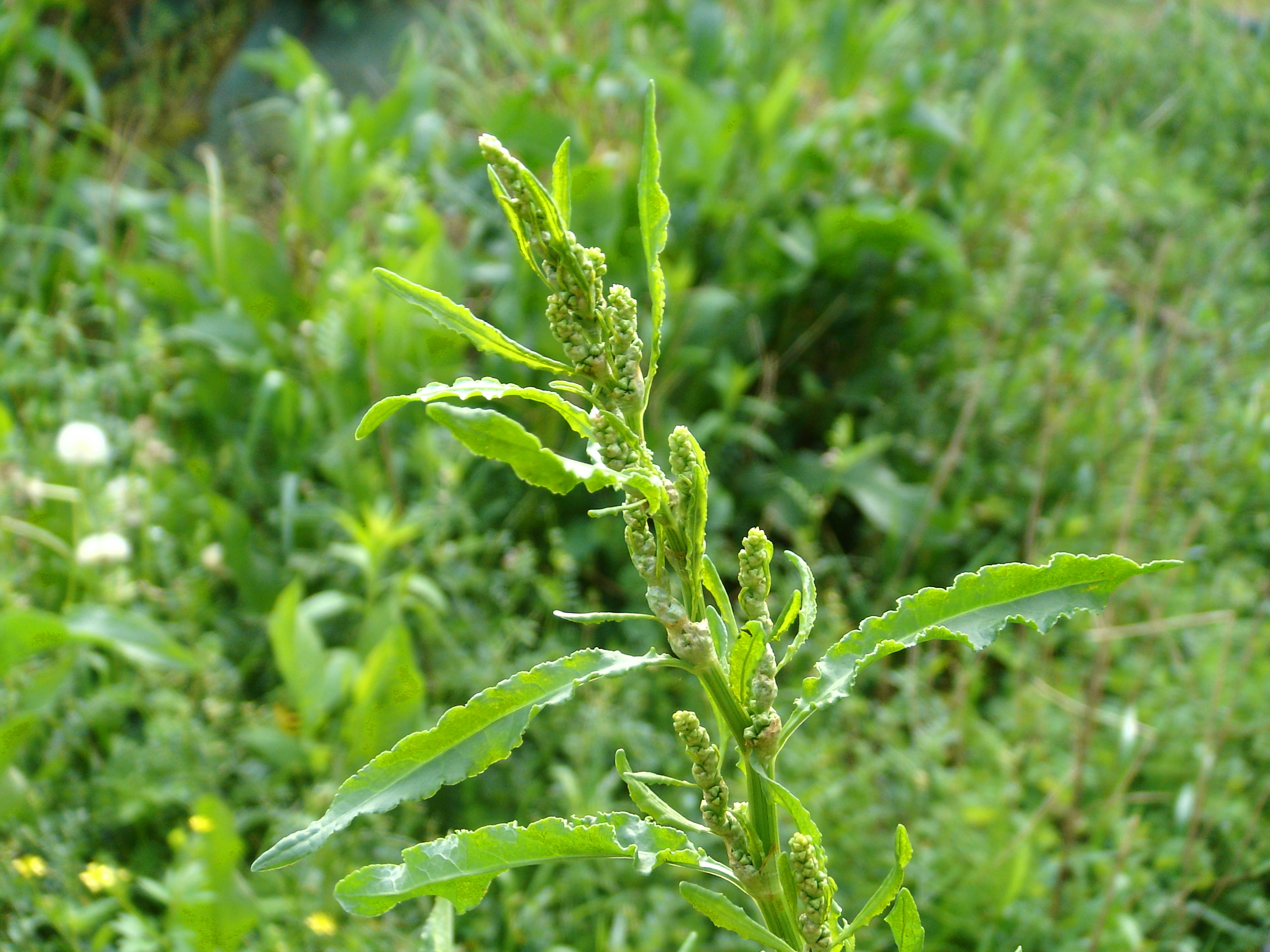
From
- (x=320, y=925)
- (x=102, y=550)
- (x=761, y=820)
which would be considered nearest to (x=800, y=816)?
(x=761, y=820)

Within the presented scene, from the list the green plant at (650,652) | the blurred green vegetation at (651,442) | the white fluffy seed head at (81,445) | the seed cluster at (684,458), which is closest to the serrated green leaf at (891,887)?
the green plant at (650,652)

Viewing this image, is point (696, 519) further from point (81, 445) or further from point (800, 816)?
point (81, 445)

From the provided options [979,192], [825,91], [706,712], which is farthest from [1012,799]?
[825,91]

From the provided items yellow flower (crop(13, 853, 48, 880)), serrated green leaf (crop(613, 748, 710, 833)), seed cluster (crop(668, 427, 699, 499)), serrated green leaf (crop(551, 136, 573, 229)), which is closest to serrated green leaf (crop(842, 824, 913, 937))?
serrated green leaf (crop(613, 748, 710, 833))

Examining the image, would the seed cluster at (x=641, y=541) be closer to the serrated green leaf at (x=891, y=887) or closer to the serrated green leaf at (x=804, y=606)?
the serrated green leaf at (x=804, y=606)

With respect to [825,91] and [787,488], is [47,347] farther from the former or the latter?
[825,91]

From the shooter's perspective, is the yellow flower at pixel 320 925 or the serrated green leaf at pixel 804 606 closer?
the serrated green leaf at pixel 804 606

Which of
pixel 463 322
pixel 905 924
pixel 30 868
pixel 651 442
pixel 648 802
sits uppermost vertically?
pixel 651 442
